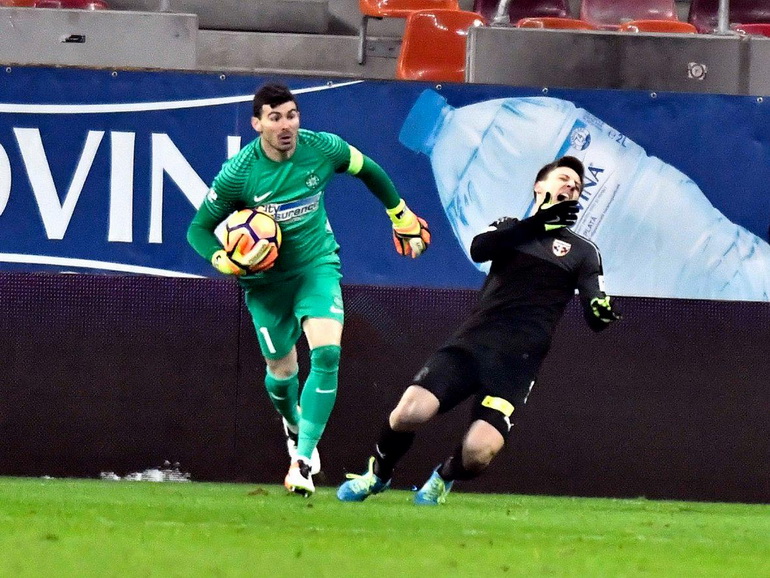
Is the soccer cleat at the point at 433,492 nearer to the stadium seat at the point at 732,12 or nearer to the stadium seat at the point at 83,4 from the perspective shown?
the stadium seat at the point at 83,4

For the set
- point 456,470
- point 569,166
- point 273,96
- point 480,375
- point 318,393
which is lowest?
point 456,470

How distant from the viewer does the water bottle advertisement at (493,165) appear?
10102 mm

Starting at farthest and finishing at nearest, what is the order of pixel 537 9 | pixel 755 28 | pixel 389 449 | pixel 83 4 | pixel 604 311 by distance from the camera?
pixel 537 9
pixel 755 28
pixel 83 4
pixel 389 449
pixel 604 311

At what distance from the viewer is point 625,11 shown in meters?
14.1

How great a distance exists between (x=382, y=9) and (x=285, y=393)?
5279mm

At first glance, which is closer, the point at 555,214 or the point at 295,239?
the point at 555,214

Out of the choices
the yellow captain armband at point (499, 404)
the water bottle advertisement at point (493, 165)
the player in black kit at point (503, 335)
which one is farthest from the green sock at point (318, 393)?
the water bottle advertisement at point (493, 165)

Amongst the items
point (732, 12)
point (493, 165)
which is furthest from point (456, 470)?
point (732, 12)

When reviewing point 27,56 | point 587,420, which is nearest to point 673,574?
point 587,420

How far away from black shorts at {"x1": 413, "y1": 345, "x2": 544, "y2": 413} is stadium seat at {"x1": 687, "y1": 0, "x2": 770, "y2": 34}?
7.35 meters

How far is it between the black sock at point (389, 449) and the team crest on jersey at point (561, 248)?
1.25 metres

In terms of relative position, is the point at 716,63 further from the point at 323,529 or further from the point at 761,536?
the point at 323,529

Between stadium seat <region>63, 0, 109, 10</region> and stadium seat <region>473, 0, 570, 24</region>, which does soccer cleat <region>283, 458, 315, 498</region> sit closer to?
stadium seat <region>63, 0, 109, 10</region>

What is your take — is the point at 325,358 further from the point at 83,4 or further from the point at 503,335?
the point at 83,4
